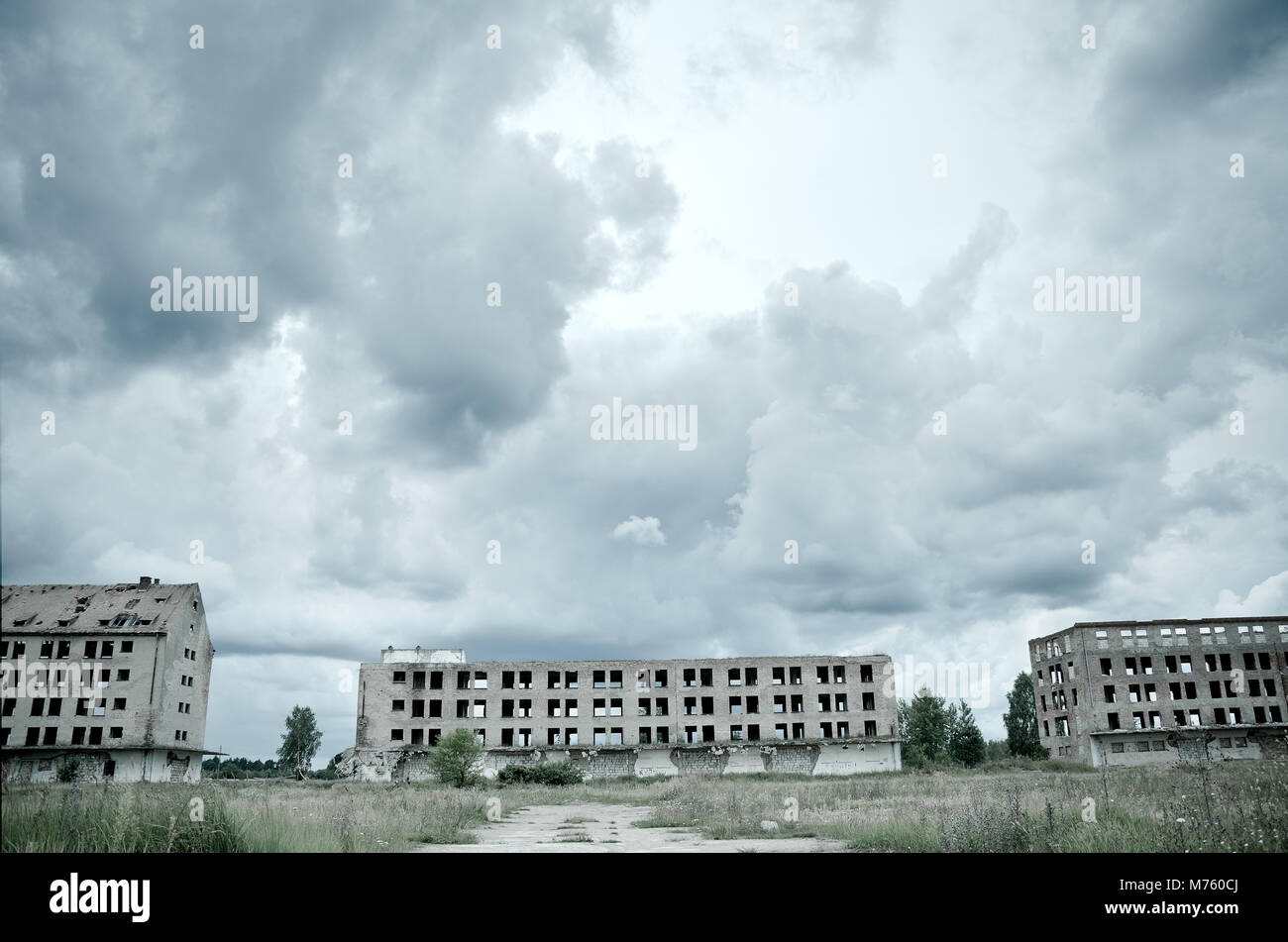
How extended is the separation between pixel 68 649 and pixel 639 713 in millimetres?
40633

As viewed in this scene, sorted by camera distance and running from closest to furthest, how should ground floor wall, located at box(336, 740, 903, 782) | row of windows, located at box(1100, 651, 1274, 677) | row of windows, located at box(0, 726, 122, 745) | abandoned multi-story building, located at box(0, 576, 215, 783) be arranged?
1. abandoned multi-story building, located at box(0, 576, 215, 783)
2. row of windows, located at box(0, 726, 122, 745)
3. ground floor wall, located at box(336, 740, 903, 782)
4. row of windows, located at box(1100, 651, 1274, 677)

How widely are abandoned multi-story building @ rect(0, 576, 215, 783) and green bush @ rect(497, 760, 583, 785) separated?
71.3 ft

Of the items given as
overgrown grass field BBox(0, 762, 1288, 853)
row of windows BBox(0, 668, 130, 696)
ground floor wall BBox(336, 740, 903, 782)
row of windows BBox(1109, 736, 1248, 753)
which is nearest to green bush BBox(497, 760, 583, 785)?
ground floor wall BBox(336, 740, 903, 782)

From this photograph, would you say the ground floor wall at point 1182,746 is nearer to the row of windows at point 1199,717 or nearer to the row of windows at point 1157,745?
the row of windows at point 1157,745

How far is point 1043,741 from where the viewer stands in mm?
72312

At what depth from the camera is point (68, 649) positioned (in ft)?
177

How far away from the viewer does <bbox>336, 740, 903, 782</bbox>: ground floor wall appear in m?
Answer: 59.4

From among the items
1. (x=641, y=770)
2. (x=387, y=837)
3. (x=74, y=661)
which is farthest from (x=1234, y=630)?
(x=74, y=661)

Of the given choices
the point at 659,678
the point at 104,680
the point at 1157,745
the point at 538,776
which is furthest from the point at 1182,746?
the point at 104,680

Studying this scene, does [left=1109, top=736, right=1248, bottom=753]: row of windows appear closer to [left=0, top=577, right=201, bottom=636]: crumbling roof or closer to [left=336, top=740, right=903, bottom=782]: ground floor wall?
[left=336, top=740, right=903, bottom=782]: ground floor wall

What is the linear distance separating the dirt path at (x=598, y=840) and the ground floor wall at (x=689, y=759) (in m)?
36.7
